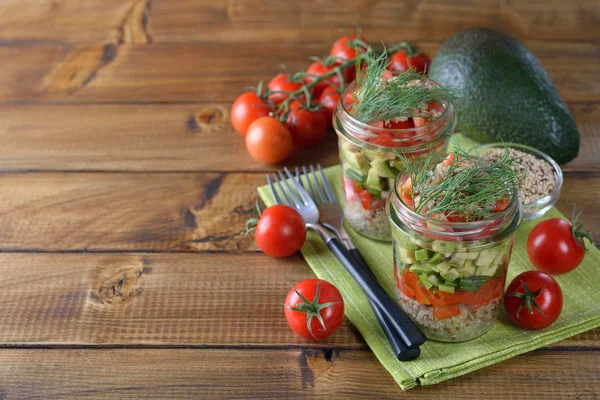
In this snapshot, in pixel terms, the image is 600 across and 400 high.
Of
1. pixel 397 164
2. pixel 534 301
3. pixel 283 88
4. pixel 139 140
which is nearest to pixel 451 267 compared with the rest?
pixel 534 301

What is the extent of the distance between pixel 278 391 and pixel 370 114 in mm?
607

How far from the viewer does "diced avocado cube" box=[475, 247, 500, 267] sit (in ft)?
4.29

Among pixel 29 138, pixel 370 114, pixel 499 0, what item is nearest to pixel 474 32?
pixel 370 114

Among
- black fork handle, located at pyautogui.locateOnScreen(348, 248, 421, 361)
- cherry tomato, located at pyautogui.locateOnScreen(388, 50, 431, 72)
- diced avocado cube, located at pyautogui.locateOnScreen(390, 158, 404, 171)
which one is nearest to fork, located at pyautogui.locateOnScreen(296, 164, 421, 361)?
black fork handle, located at pyautogui.locateOnScreen(348, 248, 421, 361)

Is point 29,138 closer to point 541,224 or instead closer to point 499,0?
point 541,224

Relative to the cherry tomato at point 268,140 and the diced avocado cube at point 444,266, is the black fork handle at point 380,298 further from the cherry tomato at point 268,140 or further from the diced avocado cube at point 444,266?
the cherry tomato at point 268,140

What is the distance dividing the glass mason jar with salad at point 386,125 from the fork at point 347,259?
14cm

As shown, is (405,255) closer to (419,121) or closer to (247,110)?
(419,121)

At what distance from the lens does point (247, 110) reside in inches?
82.1

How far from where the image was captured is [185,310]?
1.56 metres

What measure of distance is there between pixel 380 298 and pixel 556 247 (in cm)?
41

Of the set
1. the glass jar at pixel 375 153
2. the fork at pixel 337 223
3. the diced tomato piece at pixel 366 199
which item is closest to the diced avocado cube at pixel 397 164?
the glass jar at pixel 375 153

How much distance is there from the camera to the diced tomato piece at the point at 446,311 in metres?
1.36

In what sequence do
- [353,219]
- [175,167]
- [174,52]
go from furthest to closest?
[174,52] < [175,167] < [353,219]
